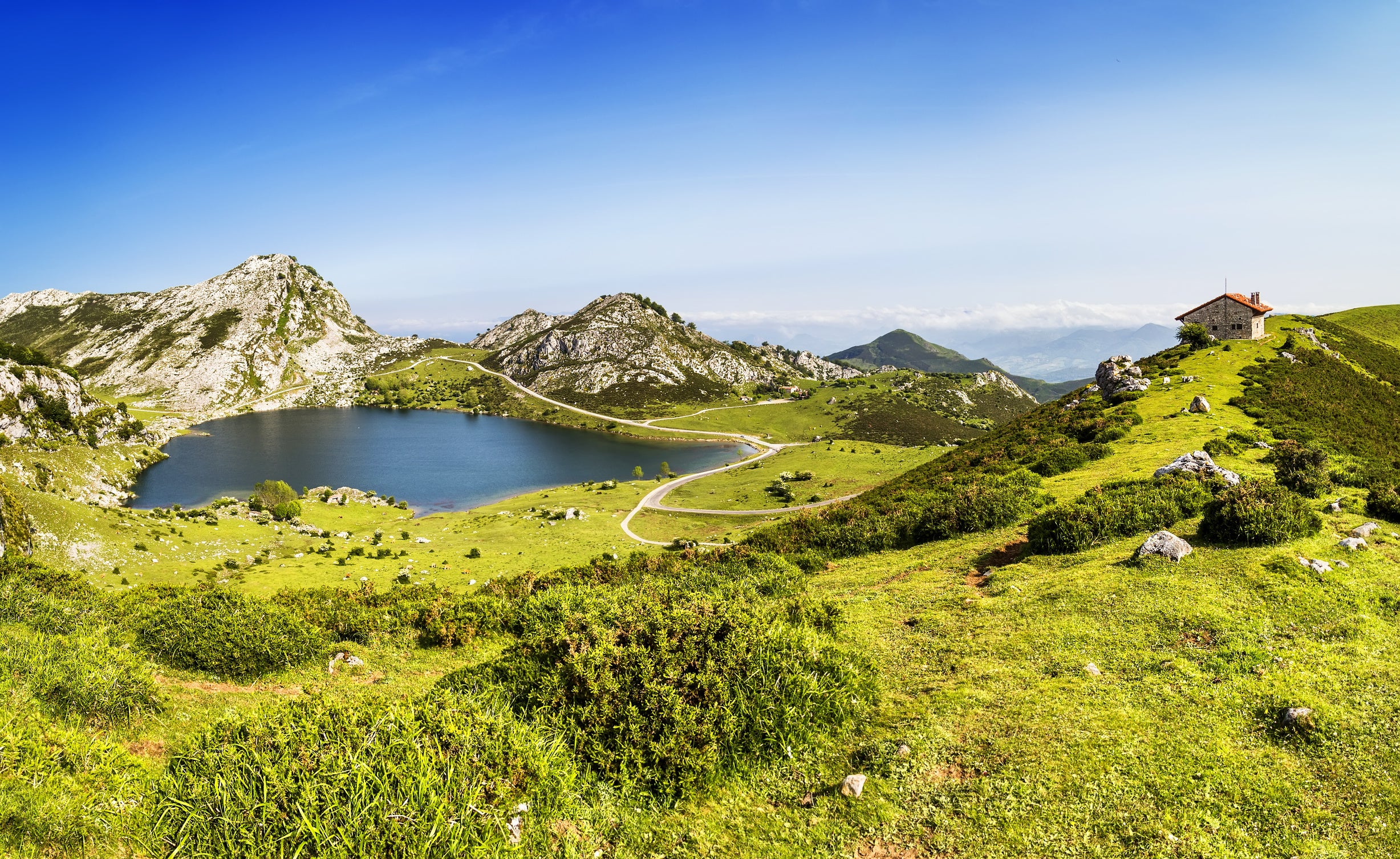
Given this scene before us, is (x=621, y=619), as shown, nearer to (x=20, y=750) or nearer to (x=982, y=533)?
(x=20, y=750)

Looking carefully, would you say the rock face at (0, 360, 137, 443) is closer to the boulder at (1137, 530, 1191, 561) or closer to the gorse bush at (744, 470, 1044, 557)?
the gorse bush at (744, 470, 1044, 557)

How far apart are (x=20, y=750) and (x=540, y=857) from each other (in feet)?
27.6

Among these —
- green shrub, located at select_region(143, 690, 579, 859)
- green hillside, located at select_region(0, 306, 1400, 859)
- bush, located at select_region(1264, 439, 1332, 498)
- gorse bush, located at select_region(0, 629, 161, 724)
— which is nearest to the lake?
green hillside, located at select_region(0, 306, 1400, 859)

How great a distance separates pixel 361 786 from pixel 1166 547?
23264 mm

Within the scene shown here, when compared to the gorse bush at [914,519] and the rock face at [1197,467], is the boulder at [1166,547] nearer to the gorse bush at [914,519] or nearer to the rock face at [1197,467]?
the rock face at [1197,467]

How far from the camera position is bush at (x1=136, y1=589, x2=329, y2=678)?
18.0 meters

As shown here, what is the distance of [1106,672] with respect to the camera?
1324 centimetres

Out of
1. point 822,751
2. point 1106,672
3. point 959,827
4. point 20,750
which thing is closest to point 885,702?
point 822,751

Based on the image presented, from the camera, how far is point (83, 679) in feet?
41.7

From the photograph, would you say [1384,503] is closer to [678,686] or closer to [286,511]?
[678,686]

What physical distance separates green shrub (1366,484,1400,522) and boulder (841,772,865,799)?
78.2ft

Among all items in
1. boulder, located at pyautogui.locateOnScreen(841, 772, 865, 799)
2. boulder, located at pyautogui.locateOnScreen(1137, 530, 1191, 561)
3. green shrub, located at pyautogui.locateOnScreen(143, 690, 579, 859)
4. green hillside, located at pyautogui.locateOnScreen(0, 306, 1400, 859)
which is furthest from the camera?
boulder, located at pyautogui.locateOnScreen(1137, 530, 1191, 561)

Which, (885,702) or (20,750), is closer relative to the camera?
(20,750)

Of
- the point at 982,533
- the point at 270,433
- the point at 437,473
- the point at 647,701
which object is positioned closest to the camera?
the point at 647,701
